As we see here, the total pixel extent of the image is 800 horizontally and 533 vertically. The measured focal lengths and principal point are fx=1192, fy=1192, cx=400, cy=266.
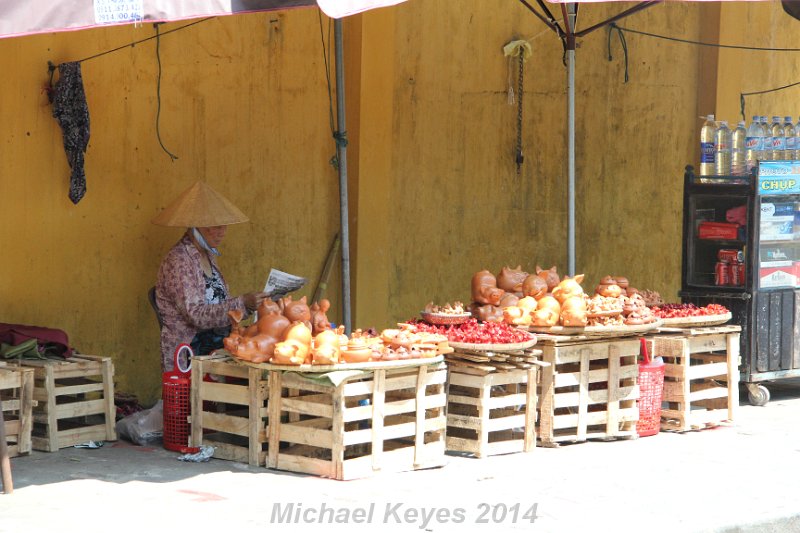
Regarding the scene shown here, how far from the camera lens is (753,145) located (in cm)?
895

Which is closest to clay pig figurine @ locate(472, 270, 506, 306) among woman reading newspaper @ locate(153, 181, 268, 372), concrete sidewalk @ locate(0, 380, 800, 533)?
concrete sidewalk @ locate(0, 380, 800, 533)

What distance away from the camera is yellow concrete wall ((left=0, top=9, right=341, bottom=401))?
7664mm

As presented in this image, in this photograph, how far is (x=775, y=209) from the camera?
29.4ft

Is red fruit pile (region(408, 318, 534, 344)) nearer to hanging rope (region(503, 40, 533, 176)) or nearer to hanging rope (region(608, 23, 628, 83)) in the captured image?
hanging rope (region(503, 40, 533, 176))

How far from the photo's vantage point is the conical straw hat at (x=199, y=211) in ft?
24.9

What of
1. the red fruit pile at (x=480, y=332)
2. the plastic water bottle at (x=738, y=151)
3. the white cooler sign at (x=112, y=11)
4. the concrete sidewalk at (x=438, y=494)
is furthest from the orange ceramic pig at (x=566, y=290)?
the white cooler sign at (x=112, y=11)

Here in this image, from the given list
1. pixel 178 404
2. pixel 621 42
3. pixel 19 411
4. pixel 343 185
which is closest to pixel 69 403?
pixel 19 411

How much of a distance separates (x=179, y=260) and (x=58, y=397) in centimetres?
116

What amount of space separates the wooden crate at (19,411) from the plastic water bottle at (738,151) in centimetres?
533

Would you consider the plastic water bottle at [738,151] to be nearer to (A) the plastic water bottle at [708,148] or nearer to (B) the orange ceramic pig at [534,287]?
(A) the plastic water bottle at [708,148]

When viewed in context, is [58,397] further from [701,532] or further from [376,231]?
[701,532]

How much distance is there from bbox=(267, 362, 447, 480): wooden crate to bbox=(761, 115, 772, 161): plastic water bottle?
3583mm

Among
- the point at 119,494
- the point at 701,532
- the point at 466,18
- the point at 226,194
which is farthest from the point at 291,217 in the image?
the point at 701,532

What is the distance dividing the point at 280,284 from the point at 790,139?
4.25 metres
